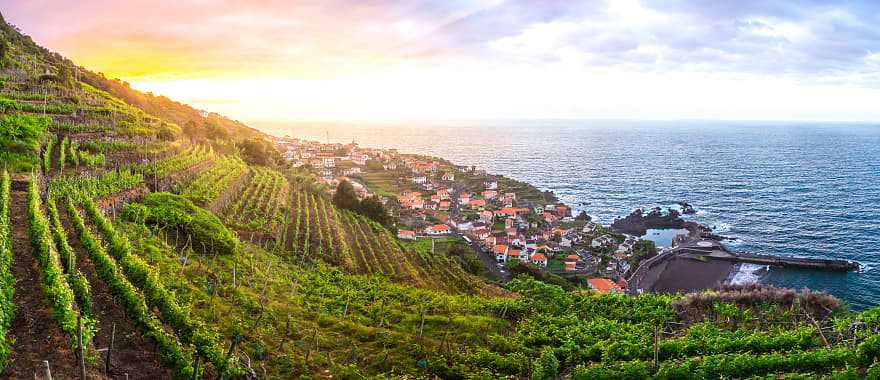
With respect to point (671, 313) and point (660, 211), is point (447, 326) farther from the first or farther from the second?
point (660, 211)

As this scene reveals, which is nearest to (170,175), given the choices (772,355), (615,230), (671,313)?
(671,313)

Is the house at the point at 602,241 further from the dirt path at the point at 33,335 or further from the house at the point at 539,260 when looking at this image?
the dirt path at the point at 33,335

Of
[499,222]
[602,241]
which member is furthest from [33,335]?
[499,222]

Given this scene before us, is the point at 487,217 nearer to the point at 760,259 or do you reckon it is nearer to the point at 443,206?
the point at 443,206

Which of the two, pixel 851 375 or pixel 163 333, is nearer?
pixel 163 333

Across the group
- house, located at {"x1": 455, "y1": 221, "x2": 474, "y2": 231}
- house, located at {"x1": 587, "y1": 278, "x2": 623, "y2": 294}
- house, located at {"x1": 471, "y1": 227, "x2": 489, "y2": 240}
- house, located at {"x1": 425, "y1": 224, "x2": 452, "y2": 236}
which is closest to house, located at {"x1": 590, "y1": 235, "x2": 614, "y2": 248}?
house, located at {"x1": 471, "y1": 227, "x2": 489, "y2": 240}

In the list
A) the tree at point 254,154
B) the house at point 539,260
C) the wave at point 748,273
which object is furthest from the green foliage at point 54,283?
the wave at point 748,273

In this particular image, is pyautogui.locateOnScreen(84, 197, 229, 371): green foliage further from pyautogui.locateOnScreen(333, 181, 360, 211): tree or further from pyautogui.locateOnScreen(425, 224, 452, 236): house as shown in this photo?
pyautogui.locateOnScreen(425, 224, 452, 236): house
